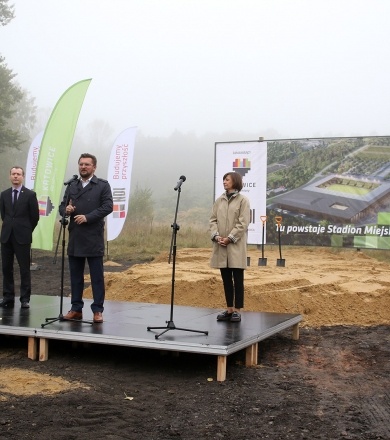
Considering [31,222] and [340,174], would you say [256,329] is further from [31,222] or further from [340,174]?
[340,174]

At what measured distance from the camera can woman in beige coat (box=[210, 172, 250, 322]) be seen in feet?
20.9

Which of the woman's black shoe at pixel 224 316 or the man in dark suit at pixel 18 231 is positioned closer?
the woman's black shoe at pixel 224 316

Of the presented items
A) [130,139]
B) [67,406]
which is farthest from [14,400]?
[130,139]

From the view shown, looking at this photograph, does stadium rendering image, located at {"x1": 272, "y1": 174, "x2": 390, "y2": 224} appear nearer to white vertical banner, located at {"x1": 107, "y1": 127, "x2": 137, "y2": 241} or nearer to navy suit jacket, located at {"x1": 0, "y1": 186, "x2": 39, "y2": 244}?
white vertical banner, located at {"x1": 107, "y1": 127, "x2": 137, "y2": 241}

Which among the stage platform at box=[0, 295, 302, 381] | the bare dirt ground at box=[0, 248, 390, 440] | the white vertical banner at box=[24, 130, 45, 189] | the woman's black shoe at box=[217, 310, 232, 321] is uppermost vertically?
the white vertical banner at box=[24, 130, 45, 189]

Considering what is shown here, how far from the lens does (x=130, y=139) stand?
15.9 m

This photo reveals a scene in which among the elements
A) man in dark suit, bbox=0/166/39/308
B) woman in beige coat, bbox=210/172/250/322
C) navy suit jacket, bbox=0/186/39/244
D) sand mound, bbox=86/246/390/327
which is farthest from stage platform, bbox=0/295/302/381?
sand mound, bbox=86/246/390/327

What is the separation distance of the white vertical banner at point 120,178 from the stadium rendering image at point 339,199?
3790mm

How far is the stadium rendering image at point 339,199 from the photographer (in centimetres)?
1484

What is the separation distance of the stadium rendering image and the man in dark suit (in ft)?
30.0

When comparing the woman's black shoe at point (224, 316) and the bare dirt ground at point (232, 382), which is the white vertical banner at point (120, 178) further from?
the woman's black shoe at point (224, 316)

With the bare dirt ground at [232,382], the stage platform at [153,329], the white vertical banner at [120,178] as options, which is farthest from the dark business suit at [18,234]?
the white vertical banner at [120,178]

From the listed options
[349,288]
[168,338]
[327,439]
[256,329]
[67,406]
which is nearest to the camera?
[327,439]

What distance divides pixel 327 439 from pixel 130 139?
41.7 ft
